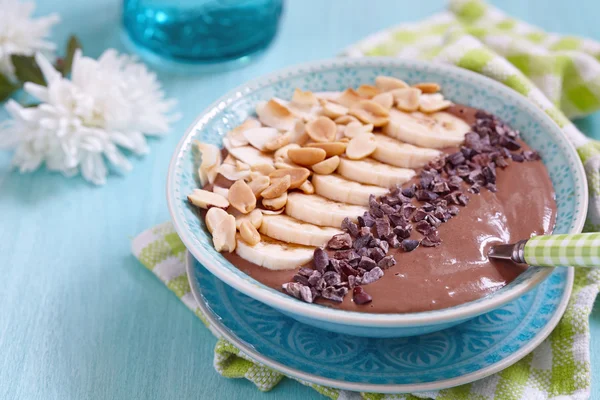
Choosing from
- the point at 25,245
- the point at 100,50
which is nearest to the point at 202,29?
the point at 100,50

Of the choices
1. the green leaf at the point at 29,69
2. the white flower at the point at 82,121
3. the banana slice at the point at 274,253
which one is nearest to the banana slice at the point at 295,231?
the banana slice at the point at 274,253

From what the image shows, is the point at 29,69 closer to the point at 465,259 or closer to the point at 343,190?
the point at 343,190

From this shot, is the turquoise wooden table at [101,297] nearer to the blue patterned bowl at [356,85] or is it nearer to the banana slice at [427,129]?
the blue patterned bowl at [356,85]

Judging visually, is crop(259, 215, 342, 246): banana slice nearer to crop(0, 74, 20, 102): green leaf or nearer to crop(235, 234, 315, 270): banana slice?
crop(235, 234, 315, 270): banana slice

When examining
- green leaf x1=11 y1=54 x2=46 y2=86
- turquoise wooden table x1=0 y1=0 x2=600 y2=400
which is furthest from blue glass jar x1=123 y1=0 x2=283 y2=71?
green leaf x1=11 y1=54 x2=46 y2=86

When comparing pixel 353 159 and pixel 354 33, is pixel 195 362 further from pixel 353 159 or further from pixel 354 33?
pixel 354 33

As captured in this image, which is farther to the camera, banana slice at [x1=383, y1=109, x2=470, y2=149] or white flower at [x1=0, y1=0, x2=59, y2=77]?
white flower at [x1=0, y1=0, x2=59, y2=77]

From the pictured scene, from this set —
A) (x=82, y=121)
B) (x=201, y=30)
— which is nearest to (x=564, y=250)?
(x=82, y=121)
